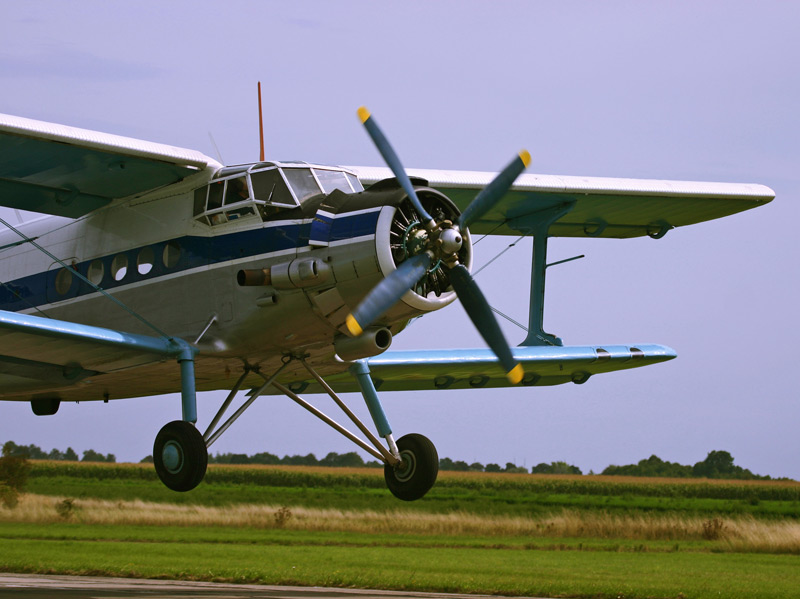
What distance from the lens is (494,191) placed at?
13.5 meters

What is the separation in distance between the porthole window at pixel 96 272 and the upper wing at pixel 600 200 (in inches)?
178

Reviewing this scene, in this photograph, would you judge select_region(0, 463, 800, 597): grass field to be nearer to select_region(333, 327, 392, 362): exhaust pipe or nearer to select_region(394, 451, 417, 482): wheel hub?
select_region(394, 451, 417, 482): wheel hub

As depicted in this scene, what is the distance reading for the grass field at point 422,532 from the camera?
23750mm

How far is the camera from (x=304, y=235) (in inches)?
526

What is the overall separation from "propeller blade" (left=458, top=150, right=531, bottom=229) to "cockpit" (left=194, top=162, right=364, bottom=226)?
1.88 meters

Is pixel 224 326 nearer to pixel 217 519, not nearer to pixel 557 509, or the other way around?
pixel 217 519

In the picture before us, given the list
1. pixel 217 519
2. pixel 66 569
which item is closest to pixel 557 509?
pixel 217 519

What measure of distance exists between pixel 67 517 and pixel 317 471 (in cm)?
2337

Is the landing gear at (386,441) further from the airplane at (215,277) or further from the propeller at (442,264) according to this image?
the propeller at (442,264)

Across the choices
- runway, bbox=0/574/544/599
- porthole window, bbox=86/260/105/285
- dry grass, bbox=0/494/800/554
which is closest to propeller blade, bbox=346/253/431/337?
porthole window, bbox=86/260/105/285

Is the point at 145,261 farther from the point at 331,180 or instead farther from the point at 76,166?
the point at 331,180

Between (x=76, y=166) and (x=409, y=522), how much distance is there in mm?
26153

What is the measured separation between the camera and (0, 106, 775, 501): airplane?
42.9 feet

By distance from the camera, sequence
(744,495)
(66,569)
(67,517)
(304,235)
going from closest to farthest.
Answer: (304,235), (66,569), (67,517), (744,495)
